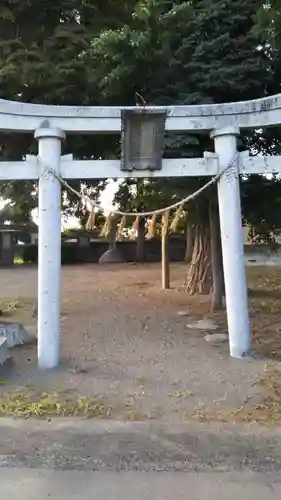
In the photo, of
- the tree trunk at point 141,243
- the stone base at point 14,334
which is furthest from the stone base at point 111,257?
the stone base at point 14,334

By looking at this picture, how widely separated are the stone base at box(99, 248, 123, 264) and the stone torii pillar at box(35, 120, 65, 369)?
16655 millimetres

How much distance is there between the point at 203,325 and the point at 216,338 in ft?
3.32

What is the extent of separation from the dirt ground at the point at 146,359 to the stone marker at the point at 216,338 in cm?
11

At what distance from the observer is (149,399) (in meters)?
4.14

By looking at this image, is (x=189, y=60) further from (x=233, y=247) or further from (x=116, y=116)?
(x=233, y=247)

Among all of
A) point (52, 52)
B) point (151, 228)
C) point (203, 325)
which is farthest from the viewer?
point (151, 228)

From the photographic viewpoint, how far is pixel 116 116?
5344 millimetres

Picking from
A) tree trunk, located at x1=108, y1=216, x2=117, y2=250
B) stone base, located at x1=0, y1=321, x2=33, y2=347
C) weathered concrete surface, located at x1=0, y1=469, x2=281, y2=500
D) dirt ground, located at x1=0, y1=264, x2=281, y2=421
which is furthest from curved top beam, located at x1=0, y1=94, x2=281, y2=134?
tree trunk, located at x1=108, y1=216, x2=117, y2=250

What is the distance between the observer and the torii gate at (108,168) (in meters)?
5.10

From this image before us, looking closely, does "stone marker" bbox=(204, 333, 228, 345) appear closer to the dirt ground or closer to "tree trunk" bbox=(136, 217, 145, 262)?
the dirt ground

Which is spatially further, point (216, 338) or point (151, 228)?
point (151, 228)

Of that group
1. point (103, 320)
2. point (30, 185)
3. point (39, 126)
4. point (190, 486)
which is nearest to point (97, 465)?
point (190, 486)

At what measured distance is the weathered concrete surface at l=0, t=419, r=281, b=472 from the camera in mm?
3205

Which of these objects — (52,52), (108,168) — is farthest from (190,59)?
(108,168)
